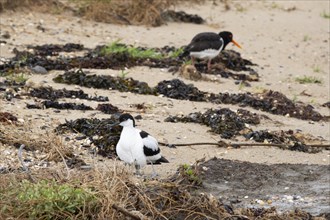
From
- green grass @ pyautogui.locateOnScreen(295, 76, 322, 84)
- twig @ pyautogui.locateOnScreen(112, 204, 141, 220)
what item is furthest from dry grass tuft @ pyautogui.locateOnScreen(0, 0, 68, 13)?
twig @ pyautogui.locateOnScreen(112, 204, 141, 220)

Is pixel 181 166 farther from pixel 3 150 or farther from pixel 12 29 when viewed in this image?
pixel 12 29

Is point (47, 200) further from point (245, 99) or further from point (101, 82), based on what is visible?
point (245, 99)

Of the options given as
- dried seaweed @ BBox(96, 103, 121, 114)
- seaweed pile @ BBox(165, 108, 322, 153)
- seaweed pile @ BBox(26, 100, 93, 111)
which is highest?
seaweed pile @ BBox(26, 100, 93, 111)

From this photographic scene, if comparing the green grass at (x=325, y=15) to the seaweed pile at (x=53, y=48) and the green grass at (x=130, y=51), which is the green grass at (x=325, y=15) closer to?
the green grass at (x=130, y=51)

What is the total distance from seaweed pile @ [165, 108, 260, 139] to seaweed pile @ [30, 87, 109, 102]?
1.05 m

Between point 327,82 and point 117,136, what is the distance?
548cm

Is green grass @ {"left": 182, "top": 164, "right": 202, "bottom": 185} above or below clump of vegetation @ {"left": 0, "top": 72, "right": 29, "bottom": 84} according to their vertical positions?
below

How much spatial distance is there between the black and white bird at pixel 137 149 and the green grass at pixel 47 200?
7.56 feet

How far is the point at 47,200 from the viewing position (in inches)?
219

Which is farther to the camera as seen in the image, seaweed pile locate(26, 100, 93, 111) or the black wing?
the black wing

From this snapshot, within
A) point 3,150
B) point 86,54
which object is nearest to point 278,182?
point 3,150

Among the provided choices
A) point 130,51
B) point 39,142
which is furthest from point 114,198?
point 130,51

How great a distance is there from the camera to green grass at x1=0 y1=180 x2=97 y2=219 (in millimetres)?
5570

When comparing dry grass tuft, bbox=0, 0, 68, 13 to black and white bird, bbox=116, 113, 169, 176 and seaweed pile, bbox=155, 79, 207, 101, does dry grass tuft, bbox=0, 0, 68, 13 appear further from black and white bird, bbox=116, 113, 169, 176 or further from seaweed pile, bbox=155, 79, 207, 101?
black and white bird, bbox=116, 113, 169, 176
